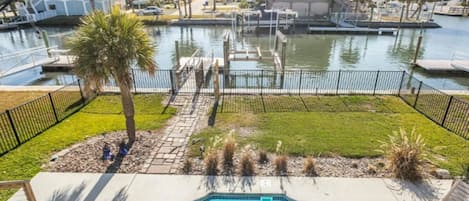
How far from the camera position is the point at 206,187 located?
5555mm

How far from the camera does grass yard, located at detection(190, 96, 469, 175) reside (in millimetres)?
6832

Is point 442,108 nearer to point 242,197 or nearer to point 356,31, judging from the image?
point 242,197

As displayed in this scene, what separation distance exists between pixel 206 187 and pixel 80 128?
4695 mm

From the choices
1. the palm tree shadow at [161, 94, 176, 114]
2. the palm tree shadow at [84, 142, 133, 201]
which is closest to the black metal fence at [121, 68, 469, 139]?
the palm tree shadow at [161, 94, 176, 114]

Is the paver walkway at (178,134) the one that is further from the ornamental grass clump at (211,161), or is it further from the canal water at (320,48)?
the canal water at (320,48)

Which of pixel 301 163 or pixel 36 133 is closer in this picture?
pixel 301 163

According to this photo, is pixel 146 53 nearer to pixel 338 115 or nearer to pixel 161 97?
pixel 161 97

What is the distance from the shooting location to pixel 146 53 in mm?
6395

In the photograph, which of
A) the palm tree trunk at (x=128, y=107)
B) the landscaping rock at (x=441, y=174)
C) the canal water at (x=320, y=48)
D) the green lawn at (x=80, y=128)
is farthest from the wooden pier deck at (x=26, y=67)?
the landscaping rock at (x=441, y=174)

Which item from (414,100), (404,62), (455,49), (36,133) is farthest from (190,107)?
(455,49)

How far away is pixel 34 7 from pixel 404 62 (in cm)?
4688

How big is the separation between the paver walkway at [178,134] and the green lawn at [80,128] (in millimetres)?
497

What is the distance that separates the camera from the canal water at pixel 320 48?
17.3 meters

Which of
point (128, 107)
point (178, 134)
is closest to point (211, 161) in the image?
point (178, 134)
